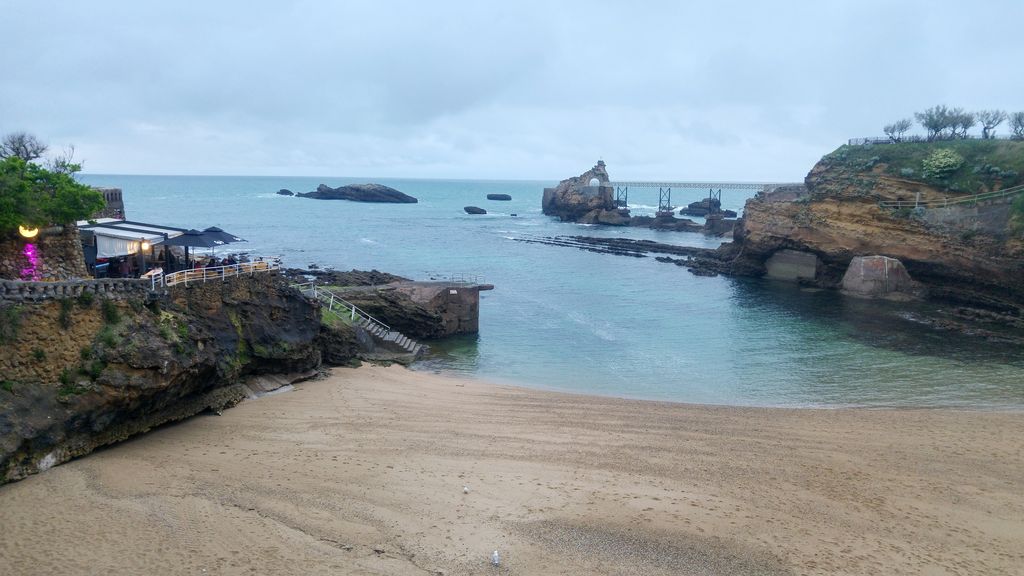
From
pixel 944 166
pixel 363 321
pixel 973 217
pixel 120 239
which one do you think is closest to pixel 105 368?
pixel 120 239

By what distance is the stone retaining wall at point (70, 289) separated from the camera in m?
15.1

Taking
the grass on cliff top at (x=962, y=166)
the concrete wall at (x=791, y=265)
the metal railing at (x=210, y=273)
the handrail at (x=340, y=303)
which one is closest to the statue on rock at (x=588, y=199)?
the concrete wall at (x=791, y=265)

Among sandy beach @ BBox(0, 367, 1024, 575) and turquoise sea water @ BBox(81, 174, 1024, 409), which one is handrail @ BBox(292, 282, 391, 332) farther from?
sandy beach @ BBox(0, 367, 1024, 575)

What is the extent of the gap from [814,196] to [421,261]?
34.5 meters

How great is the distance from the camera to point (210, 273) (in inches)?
819

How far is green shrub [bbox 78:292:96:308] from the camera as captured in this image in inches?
634

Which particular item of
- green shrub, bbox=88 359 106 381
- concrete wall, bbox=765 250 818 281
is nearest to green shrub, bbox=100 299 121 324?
green shrub, bbox=88 359 106 381

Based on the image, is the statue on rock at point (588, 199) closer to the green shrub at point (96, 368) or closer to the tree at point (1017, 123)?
the tree at point (1017, 123)

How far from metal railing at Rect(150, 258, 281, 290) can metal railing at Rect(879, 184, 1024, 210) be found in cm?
4286

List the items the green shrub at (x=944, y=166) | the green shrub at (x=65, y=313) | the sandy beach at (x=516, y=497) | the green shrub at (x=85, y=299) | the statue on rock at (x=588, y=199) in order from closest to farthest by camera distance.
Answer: the sandy beach at (x=516, y=497), the green shrub at (x=65, y=313), the green shrub at (x=85, y=299), the green shrub at (x=944, y=166), the statue on rock at (x=588, y=199)

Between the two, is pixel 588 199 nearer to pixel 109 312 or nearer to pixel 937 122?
pixel 937 122

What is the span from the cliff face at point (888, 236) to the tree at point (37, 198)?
4676 centimetres

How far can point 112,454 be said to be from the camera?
15.7m

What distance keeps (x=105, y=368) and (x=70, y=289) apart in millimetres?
2175
